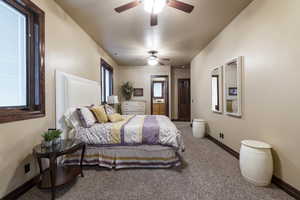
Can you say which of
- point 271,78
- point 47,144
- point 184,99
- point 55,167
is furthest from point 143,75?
point 55,167

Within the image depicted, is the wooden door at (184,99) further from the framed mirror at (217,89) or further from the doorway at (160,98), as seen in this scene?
the framed mirror at (217,89)

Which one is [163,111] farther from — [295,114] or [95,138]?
[295,114]

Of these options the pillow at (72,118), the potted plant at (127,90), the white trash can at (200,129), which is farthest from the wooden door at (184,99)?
the pillow at (72,118)

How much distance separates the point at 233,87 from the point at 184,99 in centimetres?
475

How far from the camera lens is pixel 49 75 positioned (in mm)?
2348

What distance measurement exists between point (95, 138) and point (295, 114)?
108 inches

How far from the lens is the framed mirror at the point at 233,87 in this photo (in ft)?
9.21

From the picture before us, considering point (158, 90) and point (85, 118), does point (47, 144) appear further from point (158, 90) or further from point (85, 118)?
point (158, 90)

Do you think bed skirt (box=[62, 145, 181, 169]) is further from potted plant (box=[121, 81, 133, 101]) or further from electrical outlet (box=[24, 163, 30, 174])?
potted plant (box=[121, 81, 133, 101])

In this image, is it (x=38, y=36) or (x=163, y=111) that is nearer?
(x=38, y=36)

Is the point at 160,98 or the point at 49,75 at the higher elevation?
the point at 49,75

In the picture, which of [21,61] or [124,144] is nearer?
[21,61]

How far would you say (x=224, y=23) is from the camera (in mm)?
3199

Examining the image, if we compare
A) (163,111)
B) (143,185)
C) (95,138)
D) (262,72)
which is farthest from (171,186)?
(163,111)
